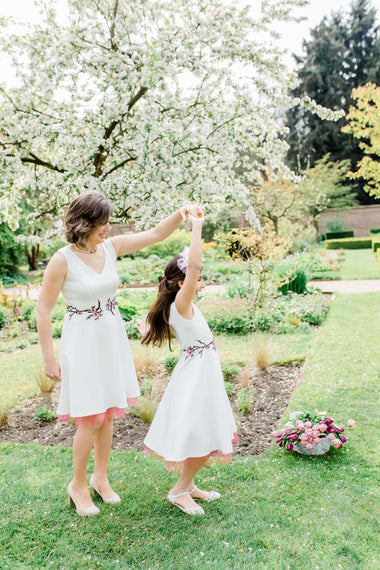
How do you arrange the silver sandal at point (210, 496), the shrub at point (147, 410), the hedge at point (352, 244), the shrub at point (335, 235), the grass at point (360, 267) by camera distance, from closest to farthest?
the silver sandal at point (210, 496), the shrub at point (147, 410), the grass at point (360, 267), the hedge at point (352, 244), the shrub at point (335, 235)

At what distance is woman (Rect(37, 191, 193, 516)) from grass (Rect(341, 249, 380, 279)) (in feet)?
35.2

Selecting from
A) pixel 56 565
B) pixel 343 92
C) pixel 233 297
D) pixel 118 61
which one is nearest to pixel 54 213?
pixel 118 61

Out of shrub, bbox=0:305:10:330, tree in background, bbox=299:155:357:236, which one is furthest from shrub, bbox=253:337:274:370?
tree in background, bbox=299:155:357:236

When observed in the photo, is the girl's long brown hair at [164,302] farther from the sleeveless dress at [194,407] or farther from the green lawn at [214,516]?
the green lawn at [214,516]

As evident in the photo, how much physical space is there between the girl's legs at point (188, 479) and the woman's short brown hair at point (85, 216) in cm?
140

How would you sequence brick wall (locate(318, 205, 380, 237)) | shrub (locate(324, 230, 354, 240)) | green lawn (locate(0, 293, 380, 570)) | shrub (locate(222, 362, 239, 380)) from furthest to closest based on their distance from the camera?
1. brick wall (locate(318, 205, 380, 237))
2. shrub (locate(324, 230, 354, 240))
3. shrub (locate(222, 362, 239, 380))
4. green lawn (locate(0, 293, 380, 570))

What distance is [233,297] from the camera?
8859 mm

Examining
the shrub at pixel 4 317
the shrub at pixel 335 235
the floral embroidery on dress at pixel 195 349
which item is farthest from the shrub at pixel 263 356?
the shrub at pixel 335 235

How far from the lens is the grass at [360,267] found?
12.5 m

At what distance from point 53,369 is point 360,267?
13.1 metres

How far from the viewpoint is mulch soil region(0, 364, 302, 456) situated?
3.80m

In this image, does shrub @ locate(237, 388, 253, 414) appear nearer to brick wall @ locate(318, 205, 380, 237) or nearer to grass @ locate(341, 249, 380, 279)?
grass @ locate(341, 249, 380, 279)

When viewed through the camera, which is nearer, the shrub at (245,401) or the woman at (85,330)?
the woman at (85,330)

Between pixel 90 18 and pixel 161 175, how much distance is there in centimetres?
176
